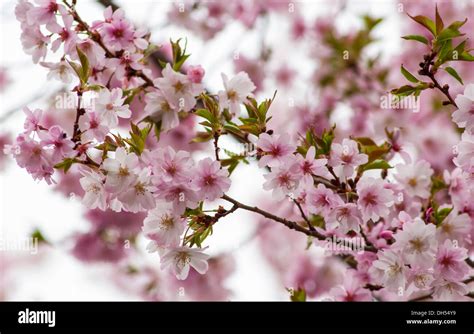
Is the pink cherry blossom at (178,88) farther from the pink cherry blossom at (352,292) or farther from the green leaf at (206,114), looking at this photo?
the pink cherry blossom at (352,292)

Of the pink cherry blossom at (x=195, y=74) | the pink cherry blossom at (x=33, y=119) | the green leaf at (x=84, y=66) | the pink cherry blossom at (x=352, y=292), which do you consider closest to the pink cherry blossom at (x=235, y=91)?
the pink cherry blossom at (x=195, y=74)

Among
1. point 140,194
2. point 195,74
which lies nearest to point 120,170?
point 140,194

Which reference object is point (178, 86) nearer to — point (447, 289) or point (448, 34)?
point (448, 34)

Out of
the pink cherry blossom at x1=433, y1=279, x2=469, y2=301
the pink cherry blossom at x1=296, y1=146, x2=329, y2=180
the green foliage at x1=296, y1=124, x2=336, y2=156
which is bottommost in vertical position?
the pink cherry blossom at x1=433, y1=279, x2=469, y2=301

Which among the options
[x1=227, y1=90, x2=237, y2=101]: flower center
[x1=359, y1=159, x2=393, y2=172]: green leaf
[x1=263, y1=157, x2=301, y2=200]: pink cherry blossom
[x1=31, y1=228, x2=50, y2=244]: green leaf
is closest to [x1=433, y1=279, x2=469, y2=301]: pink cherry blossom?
[x1=359, y1=159, x2=393, y2=172]: green leaf

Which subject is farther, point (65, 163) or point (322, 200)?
point (322, 200)

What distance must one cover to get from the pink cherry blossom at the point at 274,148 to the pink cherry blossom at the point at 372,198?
19cm

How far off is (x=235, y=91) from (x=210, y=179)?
1.11ft

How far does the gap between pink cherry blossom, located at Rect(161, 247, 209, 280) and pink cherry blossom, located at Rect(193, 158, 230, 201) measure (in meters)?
0.13

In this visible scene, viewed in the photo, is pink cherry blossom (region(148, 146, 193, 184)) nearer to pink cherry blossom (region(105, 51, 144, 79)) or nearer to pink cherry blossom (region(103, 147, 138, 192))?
pink cherry blossom (region(103, 147, 138, 192))

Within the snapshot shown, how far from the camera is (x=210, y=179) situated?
1163mm

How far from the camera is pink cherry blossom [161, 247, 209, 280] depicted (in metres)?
1.21
